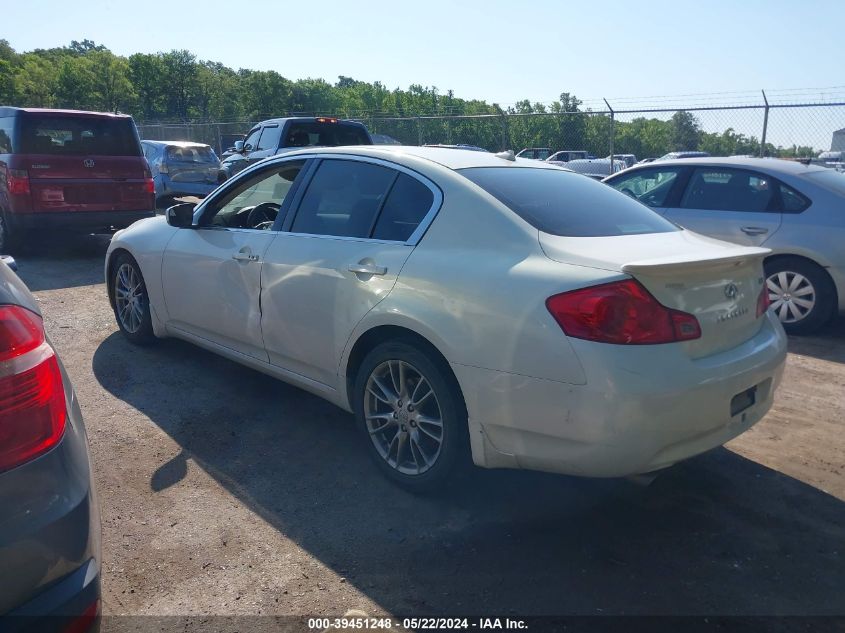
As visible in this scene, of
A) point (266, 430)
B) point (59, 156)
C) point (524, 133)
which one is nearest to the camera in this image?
point (266, 430)

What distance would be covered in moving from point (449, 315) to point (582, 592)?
4.18 feet

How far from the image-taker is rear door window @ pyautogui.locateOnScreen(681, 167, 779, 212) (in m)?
6.70

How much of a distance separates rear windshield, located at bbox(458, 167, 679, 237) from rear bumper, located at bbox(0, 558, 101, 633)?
2.28m

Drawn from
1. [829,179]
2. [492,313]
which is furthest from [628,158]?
[492,313]

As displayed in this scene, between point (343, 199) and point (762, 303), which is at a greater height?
point (343, 199)

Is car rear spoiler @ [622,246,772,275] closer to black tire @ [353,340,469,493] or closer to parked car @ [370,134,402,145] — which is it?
black tire @ [353,340,469,493]

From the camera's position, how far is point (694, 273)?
9.82 feet

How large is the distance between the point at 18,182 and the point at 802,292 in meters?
9.16

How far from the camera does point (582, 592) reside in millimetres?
2781

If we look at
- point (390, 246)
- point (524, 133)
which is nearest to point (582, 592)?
point (390, 246)

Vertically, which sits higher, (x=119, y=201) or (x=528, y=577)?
(x=119, y=201)

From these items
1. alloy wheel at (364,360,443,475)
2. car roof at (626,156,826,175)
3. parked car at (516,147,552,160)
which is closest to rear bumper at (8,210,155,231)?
car roof at (626,156,826,175)

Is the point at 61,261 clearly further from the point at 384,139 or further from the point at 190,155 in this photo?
the point at 384,139

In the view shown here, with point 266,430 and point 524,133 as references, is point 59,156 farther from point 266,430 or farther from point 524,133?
point 524,133
